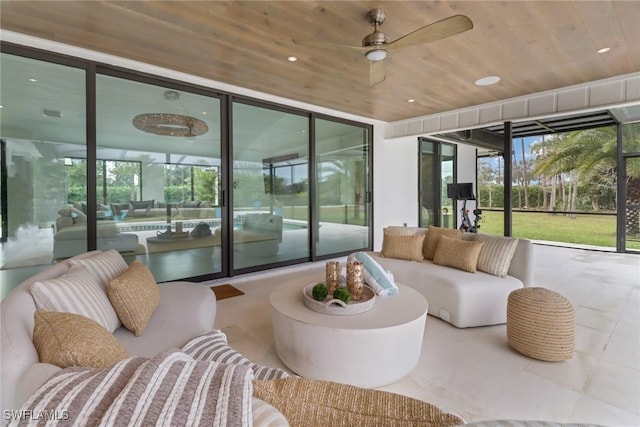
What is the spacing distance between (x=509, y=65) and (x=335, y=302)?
3.41m

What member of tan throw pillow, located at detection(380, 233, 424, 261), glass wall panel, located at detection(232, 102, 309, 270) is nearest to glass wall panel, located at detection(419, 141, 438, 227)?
glass wall panel, located at detection(232, 102, 309, 270)

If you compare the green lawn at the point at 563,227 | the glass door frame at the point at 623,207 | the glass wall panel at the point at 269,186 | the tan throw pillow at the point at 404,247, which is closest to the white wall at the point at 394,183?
the glass wall panel at the point at 269,186

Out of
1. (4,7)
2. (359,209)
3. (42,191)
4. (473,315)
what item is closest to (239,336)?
(473,315)

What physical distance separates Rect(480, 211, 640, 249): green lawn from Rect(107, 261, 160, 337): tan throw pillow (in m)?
8.51

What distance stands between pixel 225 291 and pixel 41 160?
2312mm

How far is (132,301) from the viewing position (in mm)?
1708

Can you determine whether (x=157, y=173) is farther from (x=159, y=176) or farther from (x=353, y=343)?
(x=353, y=343)

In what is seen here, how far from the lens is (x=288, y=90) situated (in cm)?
426

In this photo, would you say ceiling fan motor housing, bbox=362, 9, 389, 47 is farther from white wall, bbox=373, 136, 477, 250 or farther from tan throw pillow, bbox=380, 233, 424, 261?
white wall, bbox=373, 136, 477, 250

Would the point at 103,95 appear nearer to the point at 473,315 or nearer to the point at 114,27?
the point at 114,27

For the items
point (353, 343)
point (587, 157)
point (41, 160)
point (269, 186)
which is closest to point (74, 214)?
point (41, 160)

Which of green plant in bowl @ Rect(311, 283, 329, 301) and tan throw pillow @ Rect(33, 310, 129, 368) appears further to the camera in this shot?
green plant in bowl @ Rect(311, 283, 329, 301)

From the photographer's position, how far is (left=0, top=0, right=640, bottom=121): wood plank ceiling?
2361 mm

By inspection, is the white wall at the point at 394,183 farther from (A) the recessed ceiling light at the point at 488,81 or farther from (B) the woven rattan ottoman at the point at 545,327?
(B) the woven rattan ottoman at the point at 545,327
